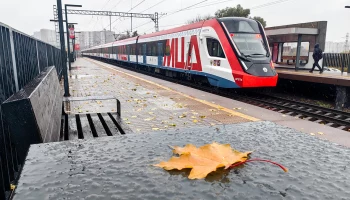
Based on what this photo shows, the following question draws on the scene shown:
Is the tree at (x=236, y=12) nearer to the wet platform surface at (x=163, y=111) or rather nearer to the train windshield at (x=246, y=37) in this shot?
the train windshield at (x=246, y=37)

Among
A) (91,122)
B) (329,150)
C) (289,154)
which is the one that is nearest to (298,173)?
(289,154)

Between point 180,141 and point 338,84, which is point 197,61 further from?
point 180,141

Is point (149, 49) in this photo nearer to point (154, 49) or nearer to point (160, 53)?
point (154, 49)

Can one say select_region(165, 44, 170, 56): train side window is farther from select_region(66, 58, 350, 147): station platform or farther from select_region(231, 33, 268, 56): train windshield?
select_region(66, 58, 350, 147): station platform

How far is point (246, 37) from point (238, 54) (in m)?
1.13

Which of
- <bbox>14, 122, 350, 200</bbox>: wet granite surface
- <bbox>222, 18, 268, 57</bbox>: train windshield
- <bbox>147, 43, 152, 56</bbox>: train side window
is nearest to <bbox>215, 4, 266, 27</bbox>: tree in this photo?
<bbox>147, 43, 152, 56</bbox>: train side window

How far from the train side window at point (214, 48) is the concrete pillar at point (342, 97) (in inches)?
166

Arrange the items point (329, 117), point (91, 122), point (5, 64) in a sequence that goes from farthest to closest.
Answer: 1. point (329, 117)
2. point (91, 122)
3. point (5, 64)

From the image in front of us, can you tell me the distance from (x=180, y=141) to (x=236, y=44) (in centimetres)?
959

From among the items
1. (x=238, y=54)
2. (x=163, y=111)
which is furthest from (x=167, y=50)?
(x=163, y=111)

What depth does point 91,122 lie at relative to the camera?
14.2ft

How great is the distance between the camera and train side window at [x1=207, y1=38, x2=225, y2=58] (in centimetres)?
1103

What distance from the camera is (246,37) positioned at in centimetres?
1101

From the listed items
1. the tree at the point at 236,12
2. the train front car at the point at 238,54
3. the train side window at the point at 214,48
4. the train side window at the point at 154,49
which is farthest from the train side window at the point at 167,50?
the tree at the point at 236,12
